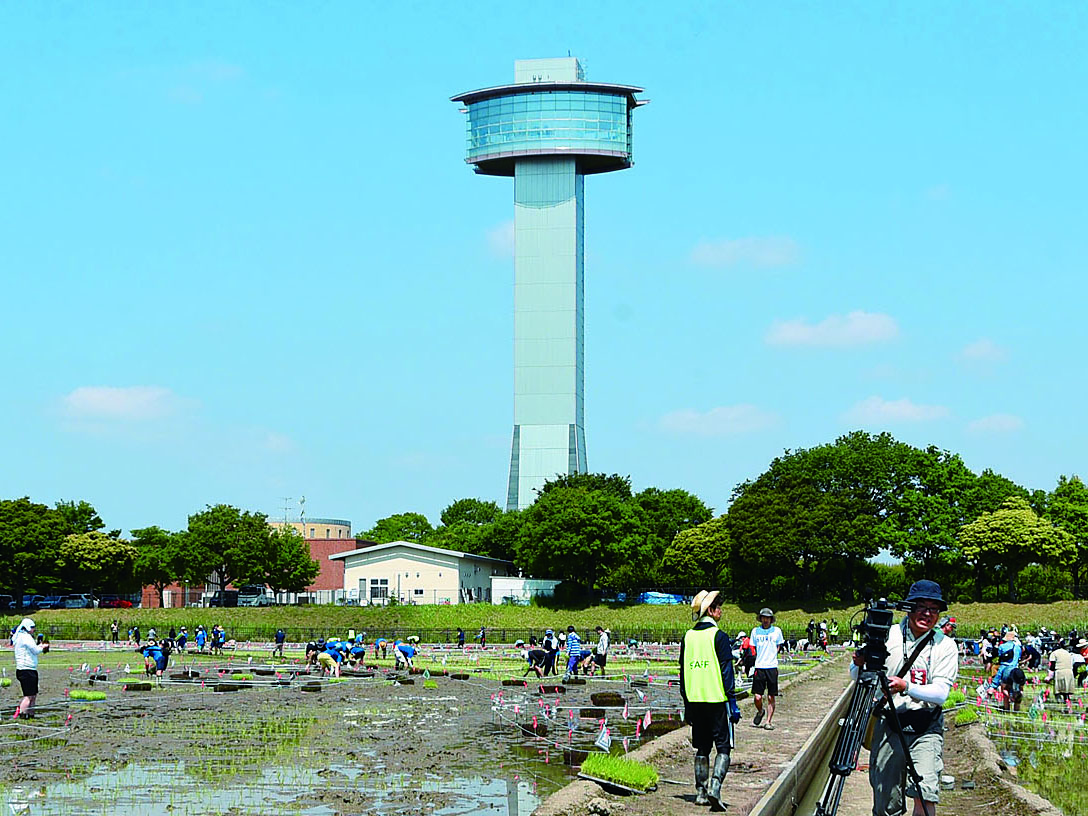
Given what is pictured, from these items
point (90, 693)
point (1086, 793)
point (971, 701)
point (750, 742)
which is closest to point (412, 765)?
point (750, 742)

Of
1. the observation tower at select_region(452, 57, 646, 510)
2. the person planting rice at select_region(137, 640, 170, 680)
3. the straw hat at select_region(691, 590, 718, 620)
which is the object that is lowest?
the person planting rice at select_region(137, 640, 170, 680)

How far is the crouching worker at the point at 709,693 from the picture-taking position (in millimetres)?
12539

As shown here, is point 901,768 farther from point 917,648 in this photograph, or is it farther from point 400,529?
point 400,529

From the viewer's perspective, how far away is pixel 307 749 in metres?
19.0

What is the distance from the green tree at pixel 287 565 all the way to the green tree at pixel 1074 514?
52467mm

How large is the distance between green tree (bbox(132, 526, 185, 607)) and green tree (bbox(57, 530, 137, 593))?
1062 mm

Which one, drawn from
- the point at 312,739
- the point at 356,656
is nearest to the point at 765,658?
the point at 312,739

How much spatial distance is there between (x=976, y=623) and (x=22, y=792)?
220ft

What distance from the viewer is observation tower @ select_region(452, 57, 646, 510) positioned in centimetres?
13662

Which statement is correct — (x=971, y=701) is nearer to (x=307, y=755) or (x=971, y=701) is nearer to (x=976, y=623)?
(x=307, y=755)

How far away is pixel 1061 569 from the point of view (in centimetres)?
9125

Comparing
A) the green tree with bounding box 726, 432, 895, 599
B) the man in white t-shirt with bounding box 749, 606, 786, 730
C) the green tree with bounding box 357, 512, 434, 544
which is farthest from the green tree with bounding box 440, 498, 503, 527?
the man in white t-shirt with bounding box 749, 606, 786, 730

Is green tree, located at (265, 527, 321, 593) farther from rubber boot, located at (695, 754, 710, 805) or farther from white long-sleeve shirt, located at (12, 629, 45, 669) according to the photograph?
rubber boot, located at (695, 754, 710, 805)

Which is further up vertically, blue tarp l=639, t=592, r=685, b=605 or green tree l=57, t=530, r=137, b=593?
green tree l=57, t=530, r=137, b=593
